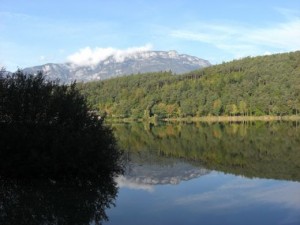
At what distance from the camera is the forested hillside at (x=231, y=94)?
145000 mm

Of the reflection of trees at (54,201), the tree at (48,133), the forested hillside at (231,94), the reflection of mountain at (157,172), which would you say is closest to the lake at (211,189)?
the reflection of mountain at (157,172)

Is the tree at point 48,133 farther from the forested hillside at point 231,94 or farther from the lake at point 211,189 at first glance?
the forested hillside at point 231,94

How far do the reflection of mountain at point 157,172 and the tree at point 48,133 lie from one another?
6.56 feet

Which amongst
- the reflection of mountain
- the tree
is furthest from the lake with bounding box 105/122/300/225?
the tree

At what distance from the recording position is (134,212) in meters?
16.6

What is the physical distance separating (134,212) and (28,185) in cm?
650

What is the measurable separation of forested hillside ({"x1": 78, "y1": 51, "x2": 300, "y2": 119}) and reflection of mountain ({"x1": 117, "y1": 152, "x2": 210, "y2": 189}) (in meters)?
108

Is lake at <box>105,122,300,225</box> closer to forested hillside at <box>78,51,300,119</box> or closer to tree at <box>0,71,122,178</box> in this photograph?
tree at <box>0,71,122,178</box>

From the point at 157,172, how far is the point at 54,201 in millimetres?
12111

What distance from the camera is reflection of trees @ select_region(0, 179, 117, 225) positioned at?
593 inches

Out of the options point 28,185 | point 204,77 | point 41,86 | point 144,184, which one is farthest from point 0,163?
point 204,77

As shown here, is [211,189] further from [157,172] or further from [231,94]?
[231,94]

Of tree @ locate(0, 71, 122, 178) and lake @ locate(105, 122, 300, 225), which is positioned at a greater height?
tree @ locate(0, 71, 122, 178)

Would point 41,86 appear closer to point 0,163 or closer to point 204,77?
point 0,163
